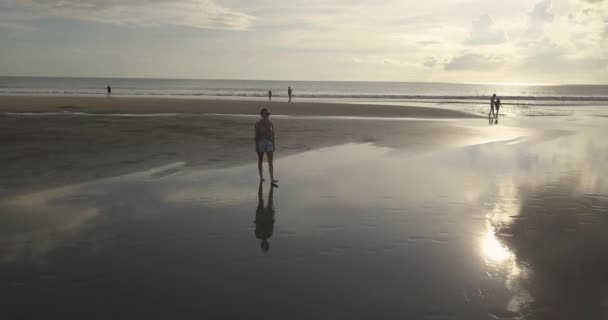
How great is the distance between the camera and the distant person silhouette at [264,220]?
7.42 m

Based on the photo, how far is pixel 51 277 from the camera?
5.85 metres

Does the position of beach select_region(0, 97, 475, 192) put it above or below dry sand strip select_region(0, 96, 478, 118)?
below

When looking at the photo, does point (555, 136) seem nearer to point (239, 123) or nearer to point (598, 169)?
point (598, 169)

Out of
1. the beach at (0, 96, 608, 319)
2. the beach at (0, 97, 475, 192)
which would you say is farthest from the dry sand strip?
the beach at (0, 96, 608, 319)

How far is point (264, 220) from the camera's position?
8508mm

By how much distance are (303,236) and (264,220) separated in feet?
3.98

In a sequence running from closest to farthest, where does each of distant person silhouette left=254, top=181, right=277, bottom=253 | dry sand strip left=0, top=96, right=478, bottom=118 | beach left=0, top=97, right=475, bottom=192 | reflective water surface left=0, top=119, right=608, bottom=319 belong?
1. reflective water surface left=0, top=119, right=608, bottom=319
2. distant person silhouette left=254, top=181, right=277, bottom=253
3. beach left=0, top=97, right=475, bottom=192
4. dry sand strip left=0, top=96, right=478, bottom=118

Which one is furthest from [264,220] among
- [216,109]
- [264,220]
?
[216,109]

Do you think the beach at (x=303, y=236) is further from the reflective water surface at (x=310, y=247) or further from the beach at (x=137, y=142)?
Answer: the beach at (x=137, y=142)

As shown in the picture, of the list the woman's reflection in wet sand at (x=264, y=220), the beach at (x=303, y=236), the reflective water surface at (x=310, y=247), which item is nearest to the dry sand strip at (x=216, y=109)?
the beach at (x=303, y=236)

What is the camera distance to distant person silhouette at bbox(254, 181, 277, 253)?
7418mm

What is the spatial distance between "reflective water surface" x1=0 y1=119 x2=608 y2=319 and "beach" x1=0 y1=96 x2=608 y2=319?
3 centimetres

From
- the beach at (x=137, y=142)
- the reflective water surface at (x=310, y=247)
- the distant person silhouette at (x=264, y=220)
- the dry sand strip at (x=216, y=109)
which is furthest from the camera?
the dry sand strip at (x=216, y=109)

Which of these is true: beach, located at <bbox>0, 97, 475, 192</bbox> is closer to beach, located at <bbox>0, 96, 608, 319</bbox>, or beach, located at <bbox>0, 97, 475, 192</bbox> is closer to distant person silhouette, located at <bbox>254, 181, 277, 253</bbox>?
beach, located at <bbox>0, 96, 608, 319</bbox>
